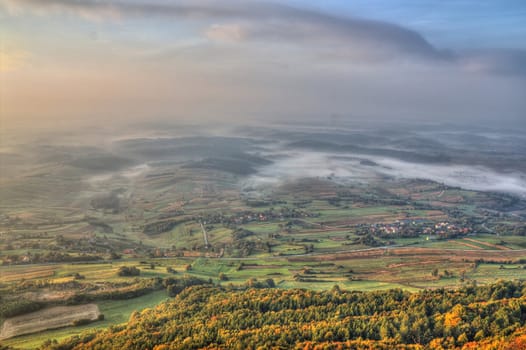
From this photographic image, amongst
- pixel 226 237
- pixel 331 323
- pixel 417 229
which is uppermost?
pixel 331 323

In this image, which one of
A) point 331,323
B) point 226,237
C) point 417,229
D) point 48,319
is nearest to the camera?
point 331,323

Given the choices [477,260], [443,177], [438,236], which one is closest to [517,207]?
[443,177]

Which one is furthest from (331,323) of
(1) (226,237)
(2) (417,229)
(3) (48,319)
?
(2) (417,229)

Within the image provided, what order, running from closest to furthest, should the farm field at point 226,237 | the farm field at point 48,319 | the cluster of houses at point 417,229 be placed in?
the farm field at point 48,319 < the farm field at point 226,237 < the cluster of houses at point 417,229

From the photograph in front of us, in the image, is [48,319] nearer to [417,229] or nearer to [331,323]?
[331,323]

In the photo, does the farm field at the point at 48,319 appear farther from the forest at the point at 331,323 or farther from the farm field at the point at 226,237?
the forest at the point at 331,323

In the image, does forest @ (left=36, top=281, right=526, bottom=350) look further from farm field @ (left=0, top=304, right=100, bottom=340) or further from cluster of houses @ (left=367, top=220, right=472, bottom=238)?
cluster of houses @ (left=367, top=220, right=472, bottom=238)

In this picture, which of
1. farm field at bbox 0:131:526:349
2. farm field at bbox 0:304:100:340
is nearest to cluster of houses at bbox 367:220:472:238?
farm field at bbox 0:131:526:349

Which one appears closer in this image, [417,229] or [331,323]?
[331,323]

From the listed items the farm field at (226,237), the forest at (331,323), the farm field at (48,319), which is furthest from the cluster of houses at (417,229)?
the farm field at (48,319)
